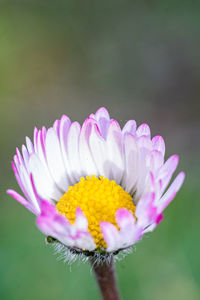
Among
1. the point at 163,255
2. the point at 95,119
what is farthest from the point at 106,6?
the point at 95,119

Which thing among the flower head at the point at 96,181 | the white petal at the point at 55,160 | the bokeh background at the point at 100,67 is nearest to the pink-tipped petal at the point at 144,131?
the flower head at the point at 96,181

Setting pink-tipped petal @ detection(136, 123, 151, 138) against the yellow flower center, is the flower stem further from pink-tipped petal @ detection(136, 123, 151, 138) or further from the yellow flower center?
pink-tipped petal @ detection(136, 123, 151, 138)

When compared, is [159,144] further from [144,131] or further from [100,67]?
[100,67]

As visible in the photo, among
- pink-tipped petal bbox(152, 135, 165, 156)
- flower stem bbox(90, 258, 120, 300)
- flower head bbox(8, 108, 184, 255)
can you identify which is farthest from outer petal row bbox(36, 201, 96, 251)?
pink-tipped petal bbox(152, 135, 165, 156)

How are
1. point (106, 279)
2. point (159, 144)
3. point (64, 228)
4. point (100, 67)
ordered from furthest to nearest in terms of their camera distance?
point (100, 67) < point (106, 279) < point (159, 144) < point (64, 228)

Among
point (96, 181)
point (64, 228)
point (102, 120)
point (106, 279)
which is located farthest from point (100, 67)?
point (64, 228)

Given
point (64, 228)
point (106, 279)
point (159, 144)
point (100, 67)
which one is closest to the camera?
point (64, 228)
